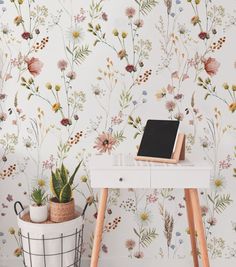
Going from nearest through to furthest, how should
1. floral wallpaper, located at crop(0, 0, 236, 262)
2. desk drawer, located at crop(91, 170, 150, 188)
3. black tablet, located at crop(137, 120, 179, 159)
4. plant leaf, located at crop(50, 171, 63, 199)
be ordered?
desk drawer, located at crop(91, 170, 150, 188)
black tablet, located at crop(137, 120, 179, 159)
plant leaf, located at crop(50, 171, 63, 199)
floral wallpaper, located at crop(0, 0, 236, 262)

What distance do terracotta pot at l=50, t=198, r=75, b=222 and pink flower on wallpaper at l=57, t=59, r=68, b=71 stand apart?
0.81 metres

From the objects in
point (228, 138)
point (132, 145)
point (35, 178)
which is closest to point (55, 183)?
point (35, 178)

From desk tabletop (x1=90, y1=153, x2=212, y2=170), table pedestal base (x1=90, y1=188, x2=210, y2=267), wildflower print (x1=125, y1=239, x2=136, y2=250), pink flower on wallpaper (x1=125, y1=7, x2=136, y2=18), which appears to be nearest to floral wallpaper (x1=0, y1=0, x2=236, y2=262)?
pink flower on wallpaper (x1=125, y1=7, x2=136, y2=18)

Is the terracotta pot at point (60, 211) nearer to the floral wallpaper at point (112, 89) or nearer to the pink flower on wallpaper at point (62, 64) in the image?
the floral wallpaper at point (112, 89)

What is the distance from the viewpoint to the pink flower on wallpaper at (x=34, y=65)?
83.4 inches

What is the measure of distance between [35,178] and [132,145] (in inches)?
25.2

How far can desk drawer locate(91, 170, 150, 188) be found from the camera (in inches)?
68.4

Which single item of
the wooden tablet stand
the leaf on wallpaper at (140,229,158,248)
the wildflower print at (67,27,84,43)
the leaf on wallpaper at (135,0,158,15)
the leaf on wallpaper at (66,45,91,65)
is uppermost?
the leaf on wallpaper at (135,0,158,15)

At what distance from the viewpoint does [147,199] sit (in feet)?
7.18

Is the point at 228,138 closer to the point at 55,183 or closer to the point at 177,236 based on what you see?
the point at 177,236

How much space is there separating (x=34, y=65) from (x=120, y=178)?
913mm

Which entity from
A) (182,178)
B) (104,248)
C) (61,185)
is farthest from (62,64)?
(104,248)

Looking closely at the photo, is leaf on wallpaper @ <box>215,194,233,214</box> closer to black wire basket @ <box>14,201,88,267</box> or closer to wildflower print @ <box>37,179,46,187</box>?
black wire basket @ <box>14,201,88,267</box>

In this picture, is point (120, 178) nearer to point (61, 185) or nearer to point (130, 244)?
point (61, 185)
